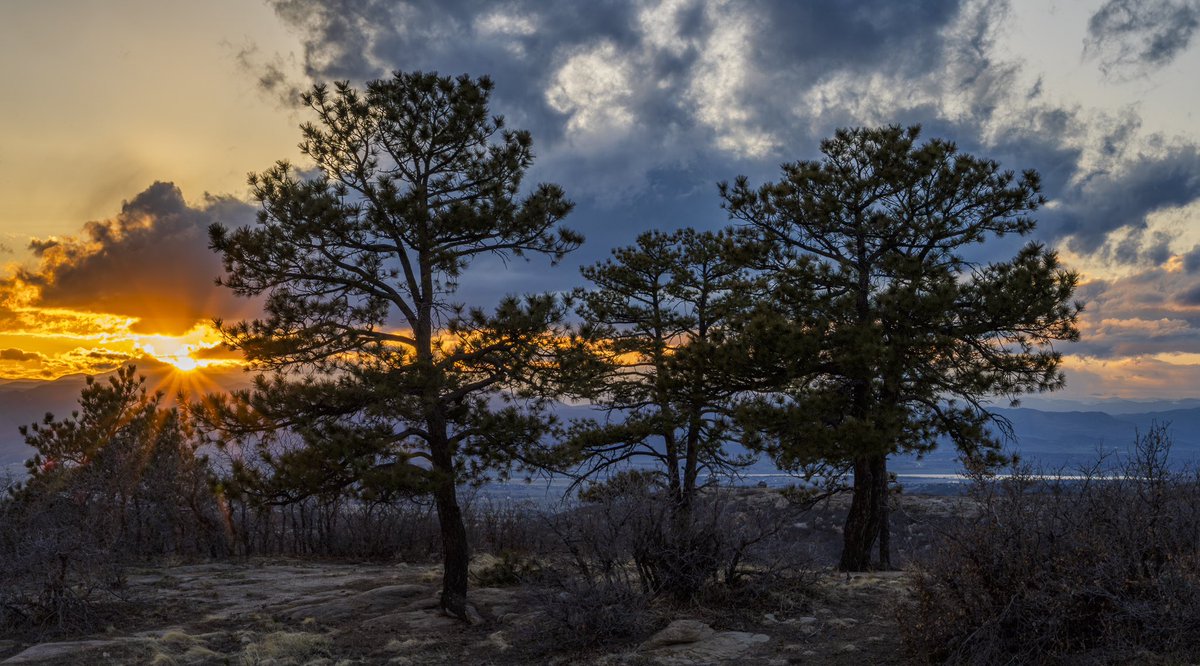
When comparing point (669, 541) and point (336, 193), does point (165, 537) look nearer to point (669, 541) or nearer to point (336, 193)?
point (336, 193)

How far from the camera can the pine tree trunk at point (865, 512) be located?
15641 millimetres

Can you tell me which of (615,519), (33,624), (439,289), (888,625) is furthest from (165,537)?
(888,625)

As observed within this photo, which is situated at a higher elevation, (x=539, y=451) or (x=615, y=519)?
(x=539, y=451)

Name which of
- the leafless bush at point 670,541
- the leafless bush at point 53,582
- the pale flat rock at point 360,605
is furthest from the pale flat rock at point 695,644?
the leafless bush at point 53,582

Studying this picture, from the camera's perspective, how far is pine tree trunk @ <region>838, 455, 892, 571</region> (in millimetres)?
15641

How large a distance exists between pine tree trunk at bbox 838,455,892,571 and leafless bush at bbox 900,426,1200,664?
863 centimetres

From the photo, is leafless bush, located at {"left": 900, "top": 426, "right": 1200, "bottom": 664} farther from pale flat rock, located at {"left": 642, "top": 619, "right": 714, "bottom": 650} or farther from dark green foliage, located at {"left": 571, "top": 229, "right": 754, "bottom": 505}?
dark green foliage, located at {"left": 571, "top": 229, "right": 754, "bottom": 505}

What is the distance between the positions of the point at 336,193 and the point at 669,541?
7412mm

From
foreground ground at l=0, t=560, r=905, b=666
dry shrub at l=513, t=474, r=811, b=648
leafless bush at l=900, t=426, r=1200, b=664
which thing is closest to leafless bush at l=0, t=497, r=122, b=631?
foreground ground at l=0, t=560, r=905, b=666

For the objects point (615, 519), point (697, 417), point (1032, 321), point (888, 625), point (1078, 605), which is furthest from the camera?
point (697, 417)

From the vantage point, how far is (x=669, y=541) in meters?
9.58

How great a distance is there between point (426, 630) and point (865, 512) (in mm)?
9857

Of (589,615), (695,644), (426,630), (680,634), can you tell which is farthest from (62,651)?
(695,644)

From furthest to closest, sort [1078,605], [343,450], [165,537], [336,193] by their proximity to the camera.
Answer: [165,537] → [336,193] → [343,450] → [1078,605]
